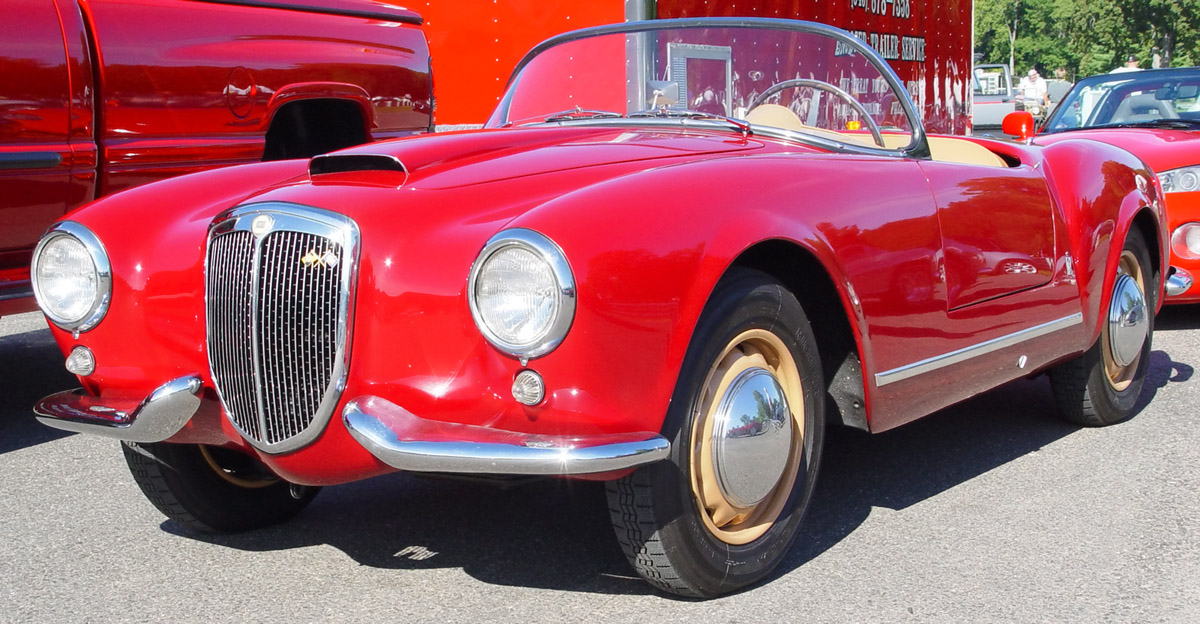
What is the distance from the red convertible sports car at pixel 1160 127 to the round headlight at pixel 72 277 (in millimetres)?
4381

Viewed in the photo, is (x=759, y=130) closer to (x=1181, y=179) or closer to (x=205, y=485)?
(x=205, y=485)

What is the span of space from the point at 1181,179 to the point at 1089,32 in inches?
2030

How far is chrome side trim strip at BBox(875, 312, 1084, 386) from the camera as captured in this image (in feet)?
11.0

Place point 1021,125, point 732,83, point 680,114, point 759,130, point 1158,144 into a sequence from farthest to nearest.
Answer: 1. point 1158,144
2. point 1021,125
3. point 732,83
4. point 680,114
5. point 759,130

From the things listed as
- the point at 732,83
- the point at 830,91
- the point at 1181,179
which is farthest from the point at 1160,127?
the point at 732,83

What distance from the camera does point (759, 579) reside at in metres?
3.06

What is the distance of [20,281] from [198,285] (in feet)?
6.55

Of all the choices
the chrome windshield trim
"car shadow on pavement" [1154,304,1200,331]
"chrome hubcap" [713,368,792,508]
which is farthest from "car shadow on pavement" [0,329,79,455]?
"car shadow on pavement" [1154,304,1200,331]

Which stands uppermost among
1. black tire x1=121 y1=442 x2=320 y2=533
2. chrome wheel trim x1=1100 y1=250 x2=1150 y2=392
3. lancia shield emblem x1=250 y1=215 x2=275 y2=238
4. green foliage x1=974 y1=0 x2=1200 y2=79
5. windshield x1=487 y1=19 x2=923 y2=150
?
green foliage x1=974 y1=0 x2=1200 y2=79

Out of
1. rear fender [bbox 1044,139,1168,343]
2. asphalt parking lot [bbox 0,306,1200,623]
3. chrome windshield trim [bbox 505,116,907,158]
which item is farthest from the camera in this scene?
rear fender [bbox 1044,139,1168,343]

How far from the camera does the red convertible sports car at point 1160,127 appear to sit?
6.47 meters

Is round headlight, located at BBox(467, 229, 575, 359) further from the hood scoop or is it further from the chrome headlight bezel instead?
the chrome headlight bezel

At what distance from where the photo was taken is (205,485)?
3438 mm

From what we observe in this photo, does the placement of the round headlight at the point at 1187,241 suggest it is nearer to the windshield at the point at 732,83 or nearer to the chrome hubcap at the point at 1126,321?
the chrome hubcap at the point at 1126,321
